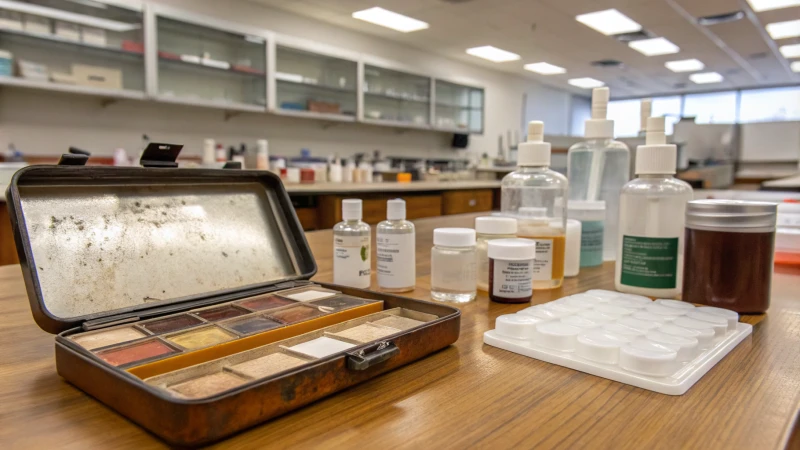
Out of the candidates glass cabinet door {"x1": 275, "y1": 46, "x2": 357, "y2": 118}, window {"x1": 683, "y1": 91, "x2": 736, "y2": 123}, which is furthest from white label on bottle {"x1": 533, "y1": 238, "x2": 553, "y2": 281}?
window {"x1": 683, "y1": 91, "x2": 736, "y2": 123}

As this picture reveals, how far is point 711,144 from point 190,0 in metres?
4.61

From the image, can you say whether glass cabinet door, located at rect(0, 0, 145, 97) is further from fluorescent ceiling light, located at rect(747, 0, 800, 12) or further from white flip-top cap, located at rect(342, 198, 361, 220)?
fluorescent ceiling light, located at rect(747, 0, 800, 12)

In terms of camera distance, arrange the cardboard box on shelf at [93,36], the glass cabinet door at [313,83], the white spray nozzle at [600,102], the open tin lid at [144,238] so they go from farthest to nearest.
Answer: the glass cabinet door at [313,83], the cardboard box on shelf at [93,36], the white spray nozzle at [600,102], the open tin lid at [144,238]

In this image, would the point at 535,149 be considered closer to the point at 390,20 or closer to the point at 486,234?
the point at 486,234

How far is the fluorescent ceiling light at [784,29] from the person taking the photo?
14.9 feet

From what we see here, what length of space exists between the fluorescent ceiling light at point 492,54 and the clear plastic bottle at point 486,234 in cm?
504

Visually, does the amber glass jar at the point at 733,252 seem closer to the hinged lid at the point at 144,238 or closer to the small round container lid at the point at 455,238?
the small round container lid at the point at 455,238

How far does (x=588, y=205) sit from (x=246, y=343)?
710mm

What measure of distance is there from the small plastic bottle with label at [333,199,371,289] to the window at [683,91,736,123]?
365 inches

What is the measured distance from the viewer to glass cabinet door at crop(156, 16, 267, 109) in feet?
10.7

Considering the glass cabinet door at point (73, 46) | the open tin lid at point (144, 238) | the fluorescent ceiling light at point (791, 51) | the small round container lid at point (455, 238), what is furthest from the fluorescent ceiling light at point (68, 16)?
the fluorescent ceiling light at point (791, 51)

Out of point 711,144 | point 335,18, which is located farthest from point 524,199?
point 711,144

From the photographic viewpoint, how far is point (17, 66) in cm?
272

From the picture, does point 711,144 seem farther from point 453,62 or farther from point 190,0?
point 190,0
